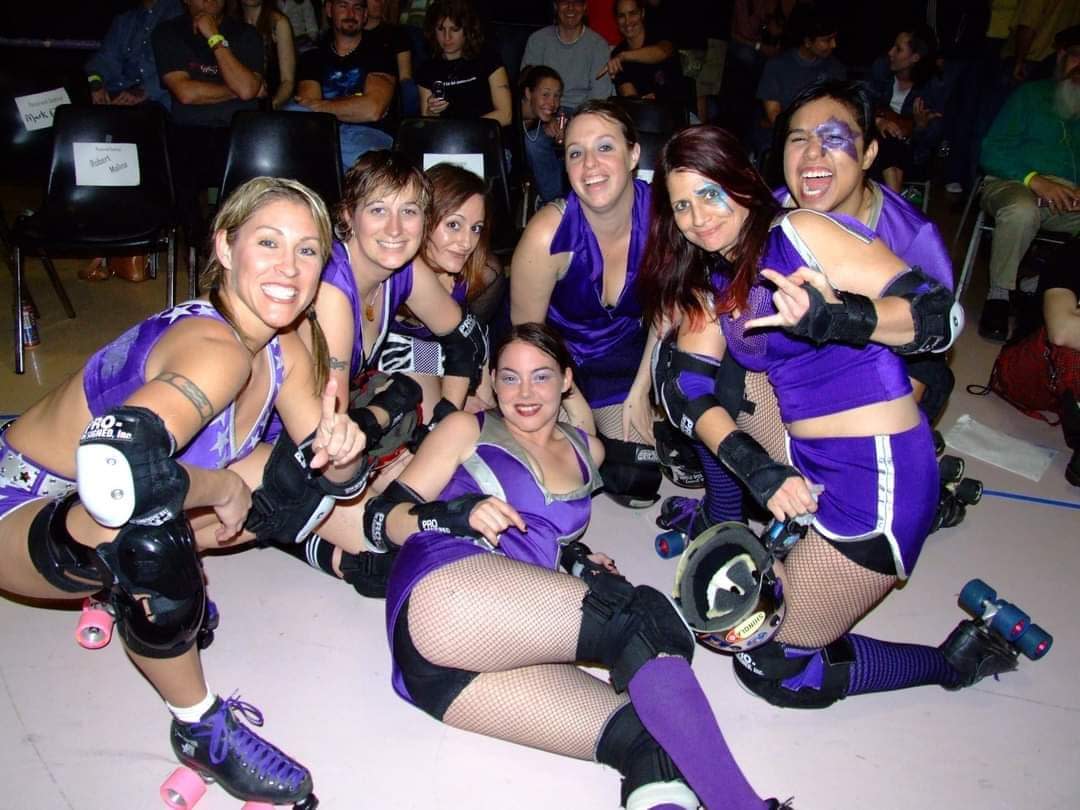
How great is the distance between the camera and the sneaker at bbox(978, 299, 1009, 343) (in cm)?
416

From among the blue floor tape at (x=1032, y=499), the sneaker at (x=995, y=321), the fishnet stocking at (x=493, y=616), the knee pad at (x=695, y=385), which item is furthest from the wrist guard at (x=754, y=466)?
A: the sneaker at (x=995, y=321)

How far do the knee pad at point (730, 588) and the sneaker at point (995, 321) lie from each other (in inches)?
121

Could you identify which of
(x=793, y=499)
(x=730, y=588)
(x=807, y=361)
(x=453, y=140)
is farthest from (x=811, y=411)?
(x=453, y=140)

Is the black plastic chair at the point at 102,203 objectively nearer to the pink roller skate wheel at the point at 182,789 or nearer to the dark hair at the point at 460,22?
the dark hair at the point at 460,22

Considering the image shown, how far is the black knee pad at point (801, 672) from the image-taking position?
192cm

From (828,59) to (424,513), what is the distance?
466cm

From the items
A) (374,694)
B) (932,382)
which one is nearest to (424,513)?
(374,694)

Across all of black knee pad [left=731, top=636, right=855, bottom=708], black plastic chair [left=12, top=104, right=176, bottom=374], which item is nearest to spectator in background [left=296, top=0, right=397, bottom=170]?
black plastic chair [left=12, top=104, right=176, bottom=374]

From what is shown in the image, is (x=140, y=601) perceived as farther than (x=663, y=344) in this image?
No

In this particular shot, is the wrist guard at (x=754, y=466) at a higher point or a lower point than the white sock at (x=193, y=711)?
higher

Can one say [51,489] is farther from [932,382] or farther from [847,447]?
[932,382]

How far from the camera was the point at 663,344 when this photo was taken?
7.12 feet

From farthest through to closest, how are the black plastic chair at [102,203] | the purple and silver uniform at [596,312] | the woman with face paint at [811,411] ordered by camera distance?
the black plastic chair at [102,203]
the purple and silver uniform at [596,312]
the woman with face paint at [811,411]

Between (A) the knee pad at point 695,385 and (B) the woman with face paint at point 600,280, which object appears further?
(B) the woman with face paint at point 600,280
